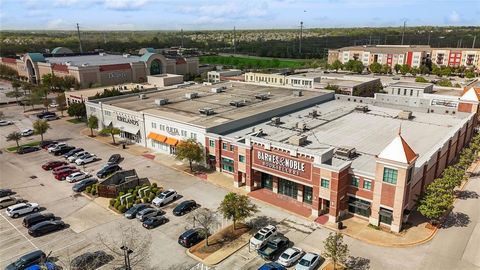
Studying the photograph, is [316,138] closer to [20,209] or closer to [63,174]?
[63,174]

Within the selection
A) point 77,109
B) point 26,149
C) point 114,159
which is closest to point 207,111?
point 114,159

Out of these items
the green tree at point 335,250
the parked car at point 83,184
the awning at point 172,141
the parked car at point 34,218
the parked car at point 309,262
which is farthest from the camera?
the awning at point 172,141

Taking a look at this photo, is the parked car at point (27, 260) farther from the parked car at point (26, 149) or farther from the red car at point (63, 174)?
the parked car at point (26, 149)

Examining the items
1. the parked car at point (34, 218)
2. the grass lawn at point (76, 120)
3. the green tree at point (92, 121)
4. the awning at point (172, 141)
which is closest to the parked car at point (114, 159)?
the awning at point (172, 141)

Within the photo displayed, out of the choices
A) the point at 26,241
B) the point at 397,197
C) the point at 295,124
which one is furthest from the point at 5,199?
the point at 397,197

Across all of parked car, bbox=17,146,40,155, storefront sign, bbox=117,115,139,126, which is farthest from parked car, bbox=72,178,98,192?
parked car, bbox=17,146,40,155
